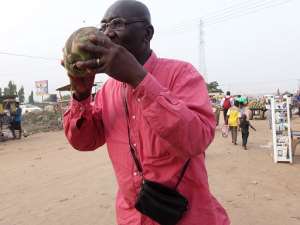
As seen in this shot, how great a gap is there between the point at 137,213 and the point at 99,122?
448mm

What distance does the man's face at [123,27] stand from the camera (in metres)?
1.53

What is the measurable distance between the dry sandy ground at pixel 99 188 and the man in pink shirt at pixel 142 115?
3519 mm

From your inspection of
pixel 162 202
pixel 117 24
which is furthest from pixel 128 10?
pixel 162 202

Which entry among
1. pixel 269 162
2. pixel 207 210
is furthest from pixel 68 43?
pixel 269 162

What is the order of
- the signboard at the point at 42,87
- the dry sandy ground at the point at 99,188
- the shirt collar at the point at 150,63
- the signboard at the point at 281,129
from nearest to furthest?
the shirt collar at the point at 150,63 → the dry sandy ground at the point at 99,188 → the signboard at the point at 281,129 → the signboard at the point at 42,87

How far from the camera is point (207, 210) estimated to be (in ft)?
5.36

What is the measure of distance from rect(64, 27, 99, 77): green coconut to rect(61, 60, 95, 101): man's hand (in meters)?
0.05

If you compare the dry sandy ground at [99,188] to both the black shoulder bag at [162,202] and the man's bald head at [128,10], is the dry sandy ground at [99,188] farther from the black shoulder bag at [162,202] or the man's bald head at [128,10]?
the man's bald head at [128,10]

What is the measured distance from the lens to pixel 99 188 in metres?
6.86

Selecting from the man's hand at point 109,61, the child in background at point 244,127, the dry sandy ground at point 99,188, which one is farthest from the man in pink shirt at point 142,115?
the child in background at point 244,127

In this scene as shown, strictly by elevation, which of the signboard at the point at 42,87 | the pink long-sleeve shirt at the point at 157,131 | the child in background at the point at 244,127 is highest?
the signboard at the point at 42,87

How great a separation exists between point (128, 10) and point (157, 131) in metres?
0.53

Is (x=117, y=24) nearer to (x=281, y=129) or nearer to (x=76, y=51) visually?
(x=76, y=51)

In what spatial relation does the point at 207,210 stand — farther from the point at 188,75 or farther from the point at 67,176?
the point at 67,176
